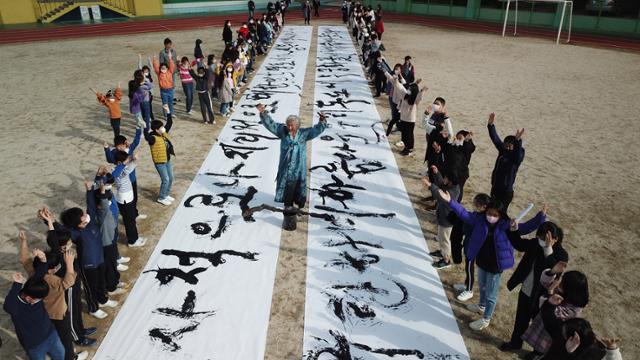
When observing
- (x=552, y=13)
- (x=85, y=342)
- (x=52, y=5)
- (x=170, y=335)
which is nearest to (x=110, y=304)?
(x=85, y=342)

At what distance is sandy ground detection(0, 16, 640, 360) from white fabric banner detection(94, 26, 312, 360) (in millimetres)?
238

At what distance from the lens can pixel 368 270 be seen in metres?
5.97

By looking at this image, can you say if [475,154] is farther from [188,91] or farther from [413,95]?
[188,91]

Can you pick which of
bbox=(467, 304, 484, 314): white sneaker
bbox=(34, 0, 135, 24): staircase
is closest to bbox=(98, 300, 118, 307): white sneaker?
bbox=(467, 304, 484, 314): white sneaker

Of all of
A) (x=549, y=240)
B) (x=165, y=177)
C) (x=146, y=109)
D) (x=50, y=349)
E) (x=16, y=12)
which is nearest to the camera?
(x=50, y=349)

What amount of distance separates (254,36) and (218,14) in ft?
71.5

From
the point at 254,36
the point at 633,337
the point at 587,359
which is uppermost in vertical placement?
the point at 254,36

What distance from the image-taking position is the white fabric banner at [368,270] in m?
4.82

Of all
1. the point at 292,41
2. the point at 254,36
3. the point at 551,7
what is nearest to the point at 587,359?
the point at 254,36

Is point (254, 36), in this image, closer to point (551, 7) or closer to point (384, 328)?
point (384, 328)

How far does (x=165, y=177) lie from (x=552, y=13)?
103 ft

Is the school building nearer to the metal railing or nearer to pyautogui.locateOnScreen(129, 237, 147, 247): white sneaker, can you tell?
the metal railing

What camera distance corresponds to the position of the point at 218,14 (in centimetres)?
3781

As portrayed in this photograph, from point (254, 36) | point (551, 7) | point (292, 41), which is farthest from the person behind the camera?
point (551, 7)
